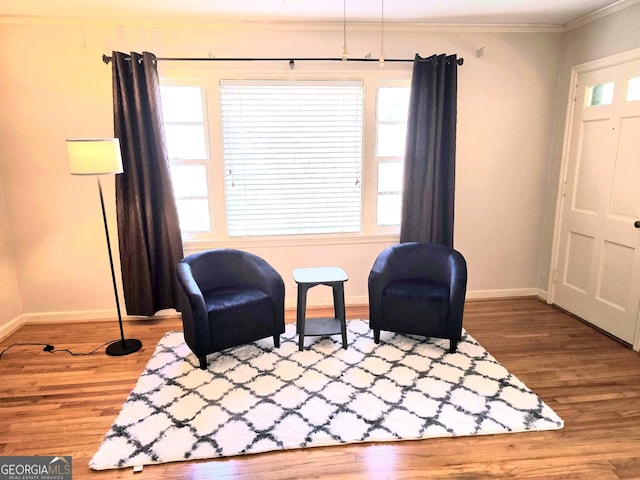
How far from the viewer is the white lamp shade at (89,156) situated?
2738mm

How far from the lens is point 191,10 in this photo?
3.13 metres

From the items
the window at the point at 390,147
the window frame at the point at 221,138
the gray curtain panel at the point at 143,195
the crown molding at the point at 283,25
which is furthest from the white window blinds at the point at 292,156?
the gray curtain panel at the point at 143,195

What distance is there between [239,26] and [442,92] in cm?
187

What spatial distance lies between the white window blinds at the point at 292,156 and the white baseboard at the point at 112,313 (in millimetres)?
735

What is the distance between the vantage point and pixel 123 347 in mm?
3170

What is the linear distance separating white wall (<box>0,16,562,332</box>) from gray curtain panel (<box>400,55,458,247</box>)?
10.2 inches

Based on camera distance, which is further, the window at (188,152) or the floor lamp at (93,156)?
the window at (188,152)

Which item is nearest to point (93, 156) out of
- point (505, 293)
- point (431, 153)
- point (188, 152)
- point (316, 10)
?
point (188, 152)

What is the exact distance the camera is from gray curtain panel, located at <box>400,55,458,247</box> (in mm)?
3531

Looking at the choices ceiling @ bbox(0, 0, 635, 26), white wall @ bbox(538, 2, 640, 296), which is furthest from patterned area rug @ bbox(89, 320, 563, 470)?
ceiling @ bbox(0, 0, 635, 26)

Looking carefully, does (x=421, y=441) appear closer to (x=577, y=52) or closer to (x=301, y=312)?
(x=301, y=312)

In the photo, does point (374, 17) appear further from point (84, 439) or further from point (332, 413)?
point (84, 439)

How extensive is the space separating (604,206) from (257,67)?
3.24 m

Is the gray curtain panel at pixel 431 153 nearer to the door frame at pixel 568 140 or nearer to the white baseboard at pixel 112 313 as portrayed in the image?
the white baseboard at pixel 112 313
